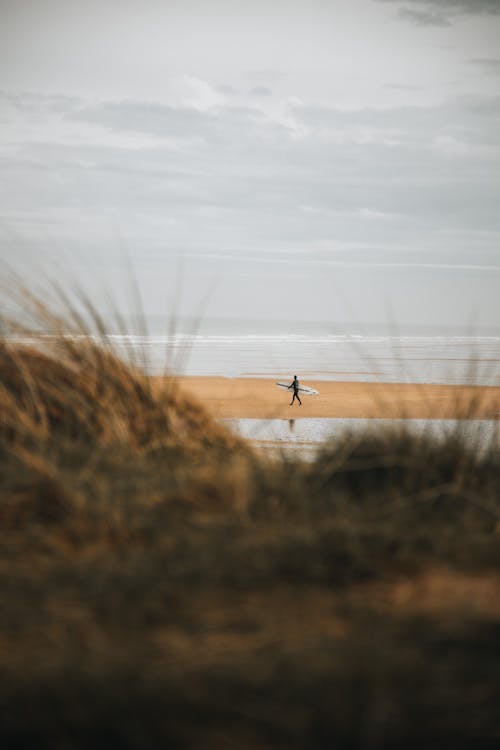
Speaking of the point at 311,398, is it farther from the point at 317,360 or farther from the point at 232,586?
the point at 232,586

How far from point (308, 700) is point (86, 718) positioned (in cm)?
44

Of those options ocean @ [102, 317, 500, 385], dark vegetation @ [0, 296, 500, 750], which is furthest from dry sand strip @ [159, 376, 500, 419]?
dark vegetation @ [0, 296, 500, 750]

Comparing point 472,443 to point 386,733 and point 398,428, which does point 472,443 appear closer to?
point 398,428

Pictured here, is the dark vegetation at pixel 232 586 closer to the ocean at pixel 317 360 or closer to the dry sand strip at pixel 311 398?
the dry sand strip at pixel 311 398

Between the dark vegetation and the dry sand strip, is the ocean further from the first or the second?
the dark vegetation

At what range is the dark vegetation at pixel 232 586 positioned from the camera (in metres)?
1.54

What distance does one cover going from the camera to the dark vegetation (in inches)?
60.7

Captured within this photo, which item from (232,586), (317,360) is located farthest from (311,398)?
(232,586)

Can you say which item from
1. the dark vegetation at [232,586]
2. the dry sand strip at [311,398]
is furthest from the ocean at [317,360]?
the dark vegetation at [232,586]

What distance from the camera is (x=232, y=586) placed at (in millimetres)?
2102

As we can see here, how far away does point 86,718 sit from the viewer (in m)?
1.51

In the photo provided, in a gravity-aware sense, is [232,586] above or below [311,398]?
below

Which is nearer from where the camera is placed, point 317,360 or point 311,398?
point 311,398

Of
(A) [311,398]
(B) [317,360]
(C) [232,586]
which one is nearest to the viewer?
(C) [232,586]
